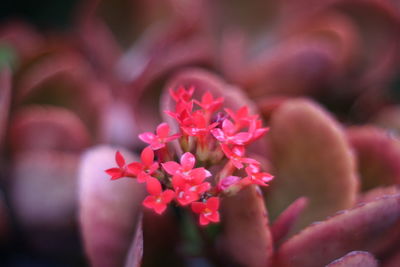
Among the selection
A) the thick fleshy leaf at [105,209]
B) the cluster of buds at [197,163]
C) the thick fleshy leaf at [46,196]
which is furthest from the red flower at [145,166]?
the thick fleshy leaf at [46,196]

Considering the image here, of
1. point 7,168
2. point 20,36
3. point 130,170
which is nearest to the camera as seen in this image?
point 130,170

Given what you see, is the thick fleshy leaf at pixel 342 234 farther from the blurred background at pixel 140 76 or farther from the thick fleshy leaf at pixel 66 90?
the thick fleshy leaf at pixel 66 90

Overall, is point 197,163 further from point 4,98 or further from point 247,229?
point 4,98

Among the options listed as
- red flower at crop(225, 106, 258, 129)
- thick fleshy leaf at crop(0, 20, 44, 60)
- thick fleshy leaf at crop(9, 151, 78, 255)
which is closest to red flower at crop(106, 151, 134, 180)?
red flower at crop(225, 106, 258, 129)

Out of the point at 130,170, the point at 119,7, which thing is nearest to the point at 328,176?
the point at 130,170

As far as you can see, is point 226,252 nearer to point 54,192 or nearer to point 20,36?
point 54,192

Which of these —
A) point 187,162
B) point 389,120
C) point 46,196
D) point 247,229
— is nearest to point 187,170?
point 187,162
